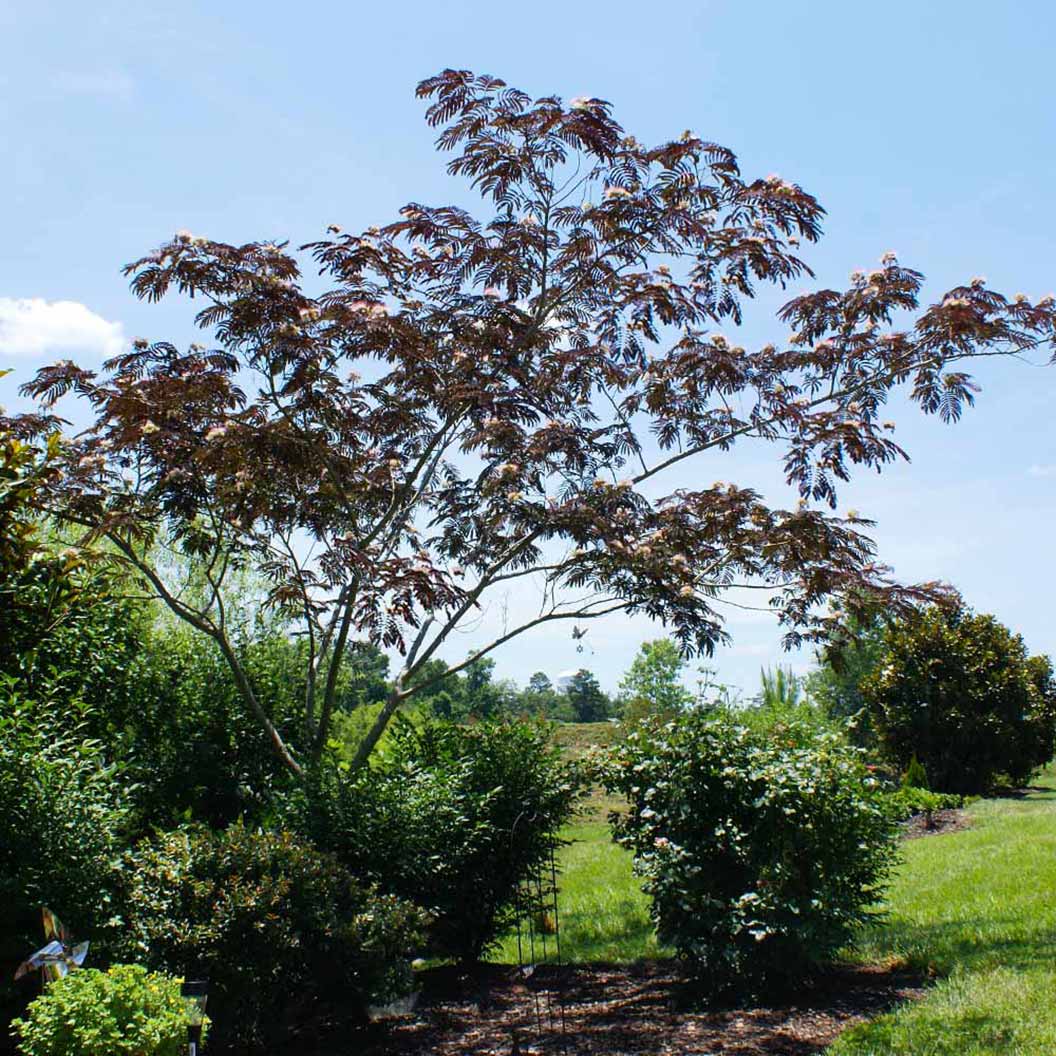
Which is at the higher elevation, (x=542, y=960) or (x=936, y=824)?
(x=542, y=960)

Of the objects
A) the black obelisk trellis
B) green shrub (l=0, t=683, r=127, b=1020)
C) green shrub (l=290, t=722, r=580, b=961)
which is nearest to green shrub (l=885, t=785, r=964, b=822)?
the black obelisk trellis

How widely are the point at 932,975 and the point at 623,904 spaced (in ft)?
10.9

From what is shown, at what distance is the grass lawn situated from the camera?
4434mm

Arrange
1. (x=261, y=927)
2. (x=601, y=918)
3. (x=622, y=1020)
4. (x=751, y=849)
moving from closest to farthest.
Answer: (x=261, y=927) → (x=622, y=1020) → (x=751, y=849) → (x=601, y=918)

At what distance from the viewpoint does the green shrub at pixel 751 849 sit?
536cm

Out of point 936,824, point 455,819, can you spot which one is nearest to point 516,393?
point 455,819

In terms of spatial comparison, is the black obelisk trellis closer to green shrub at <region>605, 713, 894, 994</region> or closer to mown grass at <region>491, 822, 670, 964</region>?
mown grass at <region>491, 822, 670, 964</region>

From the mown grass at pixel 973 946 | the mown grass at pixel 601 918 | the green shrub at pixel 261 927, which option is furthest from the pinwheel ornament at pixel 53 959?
the mown grass at pixel 601 918

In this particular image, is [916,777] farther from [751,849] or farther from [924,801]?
[751,849]

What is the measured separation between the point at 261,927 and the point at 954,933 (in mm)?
4722

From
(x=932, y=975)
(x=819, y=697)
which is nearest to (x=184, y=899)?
(x=932, y=975)

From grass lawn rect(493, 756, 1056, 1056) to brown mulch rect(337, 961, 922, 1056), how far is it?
0.88 ft

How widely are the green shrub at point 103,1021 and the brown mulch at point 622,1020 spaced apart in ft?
5.80

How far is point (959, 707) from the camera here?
16250mm
